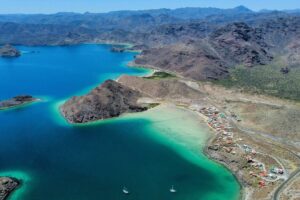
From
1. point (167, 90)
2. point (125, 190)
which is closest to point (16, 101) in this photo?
point (167, 90)

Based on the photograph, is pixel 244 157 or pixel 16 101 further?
pixel 16 101

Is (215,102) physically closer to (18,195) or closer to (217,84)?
(217,84)

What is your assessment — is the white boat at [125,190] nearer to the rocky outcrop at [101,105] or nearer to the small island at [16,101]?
the rocky outcrop at [101,105]

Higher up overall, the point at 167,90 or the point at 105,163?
the point at 167,90

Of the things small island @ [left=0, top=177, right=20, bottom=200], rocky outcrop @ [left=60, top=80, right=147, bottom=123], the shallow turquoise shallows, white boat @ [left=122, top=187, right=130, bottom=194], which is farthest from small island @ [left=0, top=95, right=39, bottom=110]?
white boat @ [left=122, top=187, right=130, bottom=194]

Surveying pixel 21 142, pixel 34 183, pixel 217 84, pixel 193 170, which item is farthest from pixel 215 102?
pixel 34 183

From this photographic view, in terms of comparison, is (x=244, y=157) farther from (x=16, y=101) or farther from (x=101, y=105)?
(x=16, y=101)
